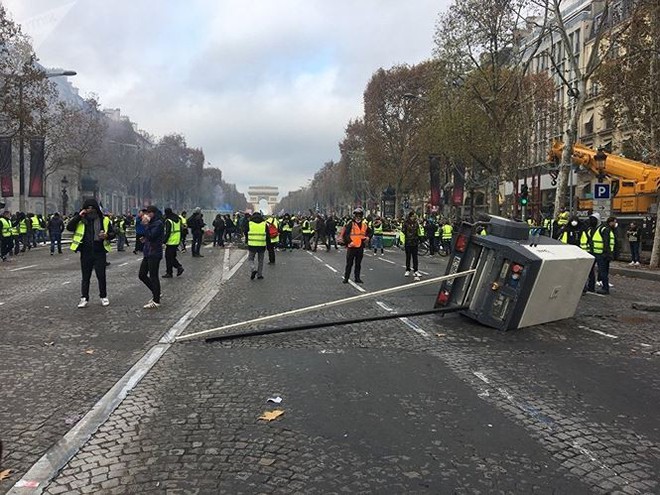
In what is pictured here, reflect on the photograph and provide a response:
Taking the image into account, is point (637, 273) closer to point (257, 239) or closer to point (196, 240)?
point (257, 239)

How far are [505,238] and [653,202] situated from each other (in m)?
15.1

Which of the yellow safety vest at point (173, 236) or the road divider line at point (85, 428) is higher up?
the yellow safety vest at point (173, 236)

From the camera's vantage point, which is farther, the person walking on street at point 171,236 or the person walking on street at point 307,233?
the person walking on street at point 307,233

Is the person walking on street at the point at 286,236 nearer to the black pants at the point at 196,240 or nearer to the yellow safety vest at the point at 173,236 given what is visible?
the black pants at the point at 196,240

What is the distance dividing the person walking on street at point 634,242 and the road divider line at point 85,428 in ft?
58.0

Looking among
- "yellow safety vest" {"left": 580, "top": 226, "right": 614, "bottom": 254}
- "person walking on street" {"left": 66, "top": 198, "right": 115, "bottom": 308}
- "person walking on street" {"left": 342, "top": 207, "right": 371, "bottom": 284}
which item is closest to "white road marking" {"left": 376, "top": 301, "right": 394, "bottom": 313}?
"person walking on street" {"left": 342, "top": 207, "right": 371, "bottom": 284}

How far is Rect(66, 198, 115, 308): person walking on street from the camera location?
9.36m

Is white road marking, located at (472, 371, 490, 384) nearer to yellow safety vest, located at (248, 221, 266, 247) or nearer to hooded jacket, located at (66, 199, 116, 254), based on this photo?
hooded jacket, located at (66, 199, 116, 254)

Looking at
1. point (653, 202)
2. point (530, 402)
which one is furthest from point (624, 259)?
point (530, 402)

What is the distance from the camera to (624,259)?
21.8m

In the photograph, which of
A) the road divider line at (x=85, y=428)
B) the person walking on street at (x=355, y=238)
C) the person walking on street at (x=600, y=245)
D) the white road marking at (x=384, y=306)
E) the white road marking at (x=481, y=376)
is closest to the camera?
the road divider line at (x=85, y=428)

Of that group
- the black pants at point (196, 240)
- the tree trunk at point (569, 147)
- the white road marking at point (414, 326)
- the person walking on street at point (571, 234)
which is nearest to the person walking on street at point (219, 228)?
the black pants at point (196, 240)

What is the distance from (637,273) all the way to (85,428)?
17.0 m

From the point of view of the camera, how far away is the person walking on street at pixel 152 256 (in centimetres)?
964
